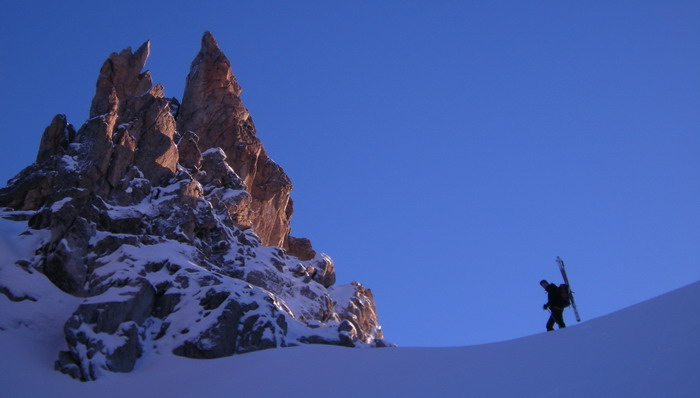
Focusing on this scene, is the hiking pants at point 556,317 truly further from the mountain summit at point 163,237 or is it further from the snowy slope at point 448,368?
the mountain summit at point 163,237

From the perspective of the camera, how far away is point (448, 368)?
19078mm

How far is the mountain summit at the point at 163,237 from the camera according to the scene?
31.2 meters

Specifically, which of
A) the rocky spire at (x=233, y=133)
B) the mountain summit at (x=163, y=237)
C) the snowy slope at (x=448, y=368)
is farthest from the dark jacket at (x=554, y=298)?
the rocky spire at (x=233, y=133)

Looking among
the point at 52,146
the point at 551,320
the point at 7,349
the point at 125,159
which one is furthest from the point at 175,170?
the point at 551,320

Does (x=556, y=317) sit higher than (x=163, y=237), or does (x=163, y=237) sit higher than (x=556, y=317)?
(x=163, y=237)

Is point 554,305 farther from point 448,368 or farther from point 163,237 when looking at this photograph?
point 163,237

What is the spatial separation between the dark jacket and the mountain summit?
41.5 ft

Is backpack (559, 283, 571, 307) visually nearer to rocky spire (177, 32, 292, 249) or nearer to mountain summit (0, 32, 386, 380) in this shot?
mountain summit (0, 32, 386, 380)

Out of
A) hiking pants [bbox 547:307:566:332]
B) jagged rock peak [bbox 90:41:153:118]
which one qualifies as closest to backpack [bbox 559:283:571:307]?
hiking pants [bbox 547:307:566:332]

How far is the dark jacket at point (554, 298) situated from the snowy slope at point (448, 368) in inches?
100

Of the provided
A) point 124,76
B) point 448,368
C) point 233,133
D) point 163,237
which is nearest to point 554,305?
point 448,368

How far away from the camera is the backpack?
70.4ft

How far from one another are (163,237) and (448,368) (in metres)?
23.8

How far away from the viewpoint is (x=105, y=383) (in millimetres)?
27203
